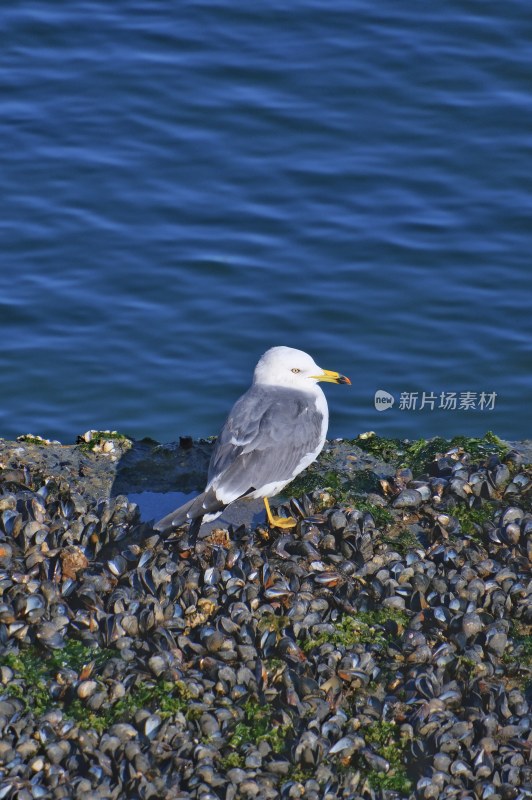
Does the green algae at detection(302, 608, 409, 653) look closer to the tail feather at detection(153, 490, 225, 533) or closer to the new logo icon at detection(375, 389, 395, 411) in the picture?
the tail feather at detection(153, 490, 225, 533)

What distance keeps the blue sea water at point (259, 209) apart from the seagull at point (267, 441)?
10.7 feet

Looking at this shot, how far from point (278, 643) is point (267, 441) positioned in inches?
74.5

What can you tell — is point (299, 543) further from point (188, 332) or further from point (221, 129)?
point (221, 129)

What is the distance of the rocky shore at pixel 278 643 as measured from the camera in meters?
5.90

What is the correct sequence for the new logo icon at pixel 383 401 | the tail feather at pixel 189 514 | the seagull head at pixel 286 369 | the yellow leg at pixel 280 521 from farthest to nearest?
1. the new logo icon at pixel 383 401
2. the seagull head at pixel 286 369
3. the yellow leg at pixel 280 521
4. the tail feather at pixel 189 514

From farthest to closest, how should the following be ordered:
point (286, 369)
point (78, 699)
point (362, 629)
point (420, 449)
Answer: point (420, 449)
point (286, 369)
point (362, 629)
point (78, 699)

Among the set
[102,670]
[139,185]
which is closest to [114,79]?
[139,185]

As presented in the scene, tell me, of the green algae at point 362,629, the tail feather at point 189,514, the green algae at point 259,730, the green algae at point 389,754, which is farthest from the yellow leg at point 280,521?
the green algae at point 389,754

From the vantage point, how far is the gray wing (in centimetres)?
795

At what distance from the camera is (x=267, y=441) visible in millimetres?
8203

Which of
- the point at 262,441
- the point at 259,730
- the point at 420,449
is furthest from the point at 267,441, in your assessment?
the point at 259,730

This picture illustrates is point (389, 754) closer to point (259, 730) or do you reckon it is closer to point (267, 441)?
point (259, 730)

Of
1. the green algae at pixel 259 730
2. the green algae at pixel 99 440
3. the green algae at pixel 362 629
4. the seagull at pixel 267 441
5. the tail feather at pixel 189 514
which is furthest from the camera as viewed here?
the green algae at pixel 99 440

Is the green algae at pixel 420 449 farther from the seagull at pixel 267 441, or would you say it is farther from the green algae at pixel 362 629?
the green algae at pixel 362 629
